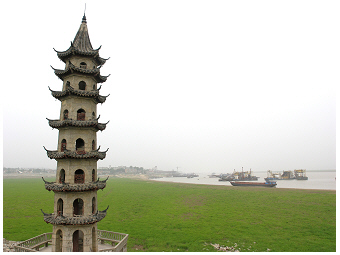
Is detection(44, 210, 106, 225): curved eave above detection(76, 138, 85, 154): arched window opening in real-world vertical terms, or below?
below

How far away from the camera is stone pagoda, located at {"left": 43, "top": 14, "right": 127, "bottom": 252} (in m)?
17.5

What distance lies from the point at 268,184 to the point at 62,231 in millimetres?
102057

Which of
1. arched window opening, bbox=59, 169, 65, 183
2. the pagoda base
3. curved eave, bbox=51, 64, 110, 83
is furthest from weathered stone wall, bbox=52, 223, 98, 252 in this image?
curved eave, bbox=51, 64, 110, 83

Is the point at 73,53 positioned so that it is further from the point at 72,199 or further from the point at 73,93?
the point at 72,199

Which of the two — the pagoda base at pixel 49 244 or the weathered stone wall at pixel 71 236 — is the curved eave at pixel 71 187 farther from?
the pagoda base at pixel 49 244

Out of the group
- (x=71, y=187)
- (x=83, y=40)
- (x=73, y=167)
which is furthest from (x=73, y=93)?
(x=71, y=187)

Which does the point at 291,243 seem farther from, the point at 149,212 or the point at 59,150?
the point at 59,150

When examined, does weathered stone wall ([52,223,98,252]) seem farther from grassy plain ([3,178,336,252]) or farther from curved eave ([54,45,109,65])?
curved eave ([54,45,109,65])

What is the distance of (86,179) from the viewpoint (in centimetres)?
1822

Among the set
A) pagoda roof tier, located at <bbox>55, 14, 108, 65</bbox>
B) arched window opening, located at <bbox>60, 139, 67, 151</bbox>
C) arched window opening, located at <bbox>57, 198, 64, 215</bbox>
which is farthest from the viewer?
pagoda roof tier, located at <bbox>55, 14, 108, 65</bbox>

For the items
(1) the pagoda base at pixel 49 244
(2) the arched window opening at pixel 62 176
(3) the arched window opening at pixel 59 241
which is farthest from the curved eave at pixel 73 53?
(1) the pagoda base at pixel 49 244

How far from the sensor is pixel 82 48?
65.0 feet

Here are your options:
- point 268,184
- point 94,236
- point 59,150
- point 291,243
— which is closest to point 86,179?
point 59,150

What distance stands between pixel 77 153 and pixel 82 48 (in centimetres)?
987
